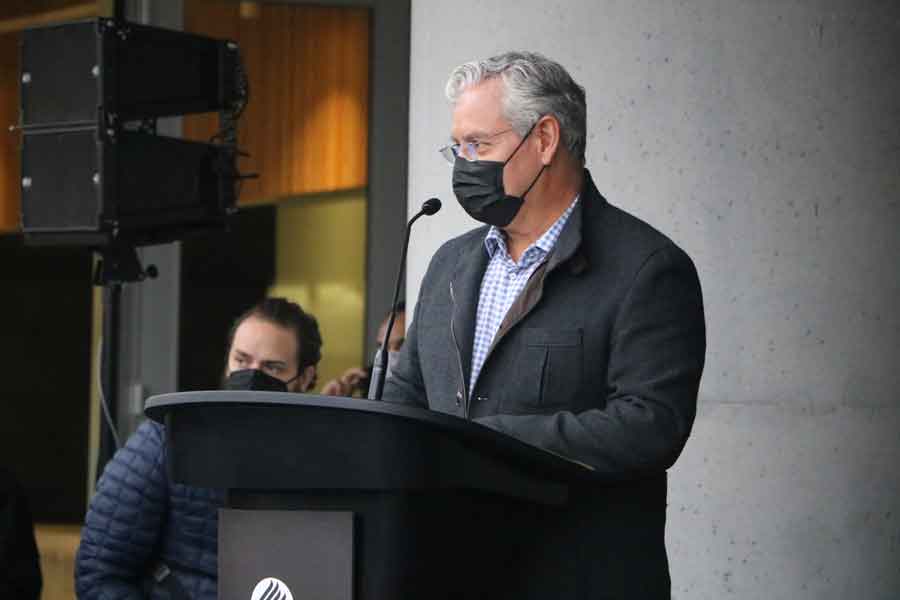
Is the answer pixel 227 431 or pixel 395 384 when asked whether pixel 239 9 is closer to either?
Result: pixel 395 384

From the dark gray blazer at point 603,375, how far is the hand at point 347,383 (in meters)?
3.24

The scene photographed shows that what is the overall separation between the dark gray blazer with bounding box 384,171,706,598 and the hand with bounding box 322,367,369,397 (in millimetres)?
3243

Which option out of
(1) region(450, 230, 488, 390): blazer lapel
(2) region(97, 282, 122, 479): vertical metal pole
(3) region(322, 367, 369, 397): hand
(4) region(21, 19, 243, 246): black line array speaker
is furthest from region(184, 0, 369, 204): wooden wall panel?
(1) region(450, 230, 488, 390): blazer lapel

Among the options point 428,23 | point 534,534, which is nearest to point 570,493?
point 534,534

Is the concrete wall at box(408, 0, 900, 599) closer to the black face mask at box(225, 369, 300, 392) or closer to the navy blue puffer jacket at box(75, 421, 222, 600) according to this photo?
the black face mask at box(225, 369, 300, 392)

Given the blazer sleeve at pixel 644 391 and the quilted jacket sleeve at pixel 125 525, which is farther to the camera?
the quilted jacket sleeve at pixel 125 525

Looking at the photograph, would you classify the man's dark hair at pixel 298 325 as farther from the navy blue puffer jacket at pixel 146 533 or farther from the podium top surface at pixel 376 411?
the podium top surface at pixel 376 411

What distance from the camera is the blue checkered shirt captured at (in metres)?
2.31

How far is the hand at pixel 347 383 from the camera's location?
Answer: 557cm

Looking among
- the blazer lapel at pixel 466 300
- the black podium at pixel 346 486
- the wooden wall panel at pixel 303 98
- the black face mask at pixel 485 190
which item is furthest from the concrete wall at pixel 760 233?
the wooden wall panel at pixel 303 98

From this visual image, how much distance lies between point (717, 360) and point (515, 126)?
5.81 feet

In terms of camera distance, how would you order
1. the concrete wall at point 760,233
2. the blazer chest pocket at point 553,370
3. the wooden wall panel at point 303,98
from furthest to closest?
1. the wooden wall panel at point 303,98
2. the concrete wall at point 760,233
3. the blazer chest pocket at point 553,370

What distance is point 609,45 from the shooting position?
387 cm

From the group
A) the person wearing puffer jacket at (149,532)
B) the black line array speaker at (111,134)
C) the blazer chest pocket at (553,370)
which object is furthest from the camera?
the black line array speaker at (111,134)
